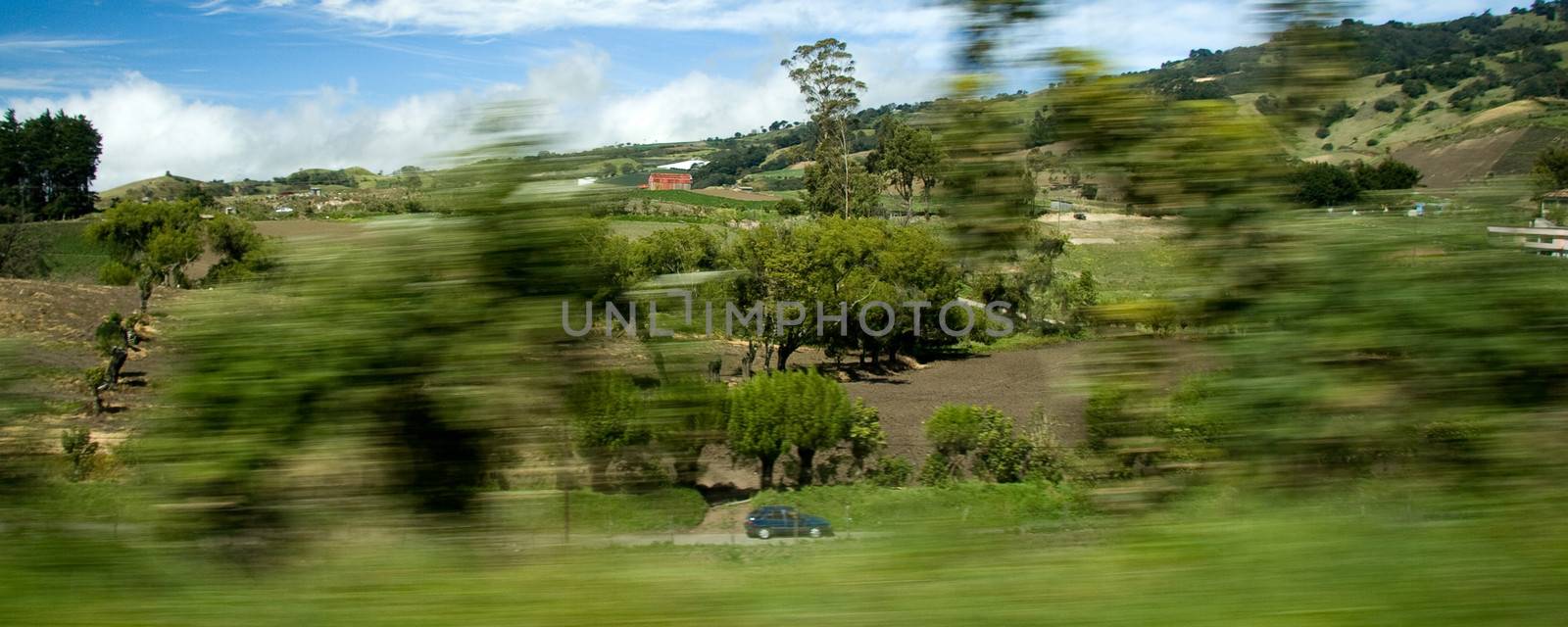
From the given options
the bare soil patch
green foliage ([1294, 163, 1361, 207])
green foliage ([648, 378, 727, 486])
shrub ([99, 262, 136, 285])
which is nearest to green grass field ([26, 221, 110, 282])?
shrub ([99, 262, 136, 285])

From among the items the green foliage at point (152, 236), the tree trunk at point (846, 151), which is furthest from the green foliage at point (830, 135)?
the green foliage at point (152, 236)

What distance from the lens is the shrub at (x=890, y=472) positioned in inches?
182

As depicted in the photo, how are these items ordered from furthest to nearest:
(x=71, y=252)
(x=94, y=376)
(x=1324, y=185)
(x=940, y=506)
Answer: (x=71, y=252)
(x=1324, y=185)
(x=94, y=376)
(x=940, y=506)

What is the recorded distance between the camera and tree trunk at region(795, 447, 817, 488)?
4668mm

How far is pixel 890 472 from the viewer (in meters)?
4.78

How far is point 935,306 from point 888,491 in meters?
1.61

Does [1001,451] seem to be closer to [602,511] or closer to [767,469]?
[767,469]

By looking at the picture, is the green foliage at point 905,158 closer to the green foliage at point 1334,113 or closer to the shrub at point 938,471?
the shrub at point 938,471

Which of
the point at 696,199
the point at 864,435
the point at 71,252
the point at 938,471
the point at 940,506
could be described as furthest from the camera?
the point at 696,199

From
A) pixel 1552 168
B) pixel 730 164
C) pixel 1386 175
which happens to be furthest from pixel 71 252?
pixel 1552 168

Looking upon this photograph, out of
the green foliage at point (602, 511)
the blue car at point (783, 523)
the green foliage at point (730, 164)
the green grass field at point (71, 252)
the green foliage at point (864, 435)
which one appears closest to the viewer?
the green foliage at point (602, 511)

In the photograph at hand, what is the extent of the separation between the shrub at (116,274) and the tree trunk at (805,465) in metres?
3.21

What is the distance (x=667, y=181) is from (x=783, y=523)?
6.56 ft

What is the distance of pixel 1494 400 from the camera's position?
3.86m
